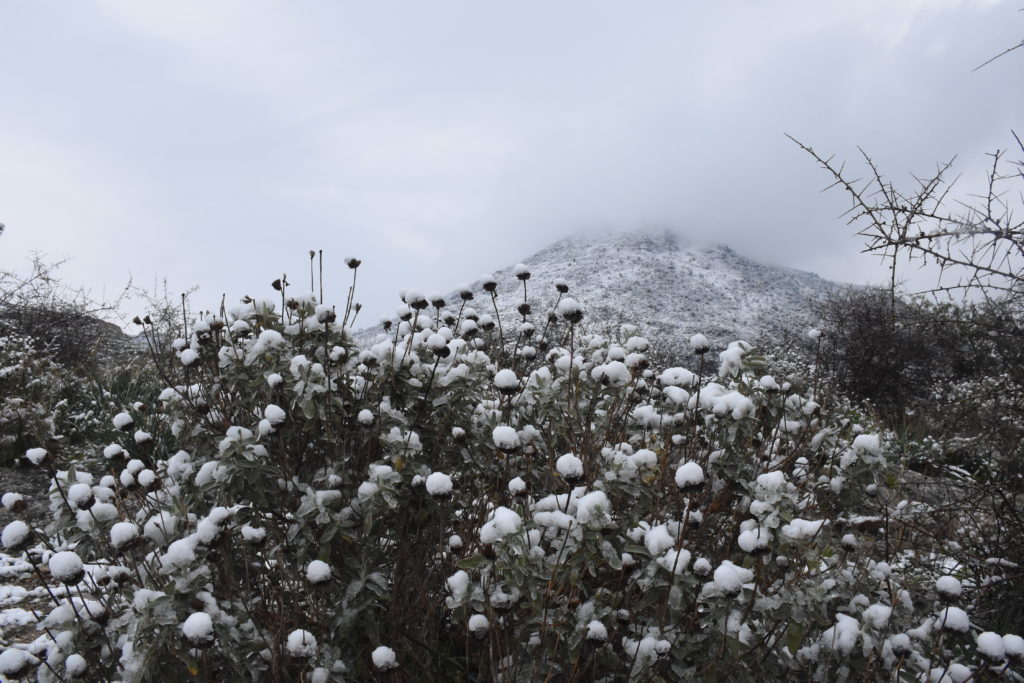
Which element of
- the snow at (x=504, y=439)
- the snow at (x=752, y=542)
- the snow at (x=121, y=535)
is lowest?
the snow at (x=121, y=535)

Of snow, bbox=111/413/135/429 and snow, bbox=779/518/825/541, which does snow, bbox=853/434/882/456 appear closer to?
snow, bbox=779/518/825/541

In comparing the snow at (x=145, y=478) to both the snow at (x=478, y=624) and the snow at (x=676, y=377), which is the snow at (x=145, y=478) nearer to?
the snow at (x=478, y=624)

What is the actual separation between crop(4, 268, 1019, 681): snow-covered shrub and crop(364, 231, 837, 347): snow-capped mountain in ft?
38.7

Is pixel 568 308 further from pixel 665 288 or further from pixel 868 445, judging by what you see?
pixel 665 288

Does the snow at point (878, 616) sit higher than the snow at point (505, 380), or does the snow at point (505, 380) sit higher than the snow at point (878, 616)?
the snow at point (505, 380)

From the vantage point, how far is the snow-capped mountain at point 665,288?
18.9 meters

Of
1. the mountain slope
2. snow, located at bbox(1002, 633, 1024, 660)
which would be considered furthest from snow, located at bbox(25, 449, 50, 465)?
the mountain slope

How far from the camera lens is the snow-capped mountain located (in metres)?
18.9

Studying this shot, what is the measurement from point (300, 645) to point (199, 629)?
0.32m

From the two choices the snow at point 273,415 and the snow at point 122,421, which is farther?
the snow at point 122,421

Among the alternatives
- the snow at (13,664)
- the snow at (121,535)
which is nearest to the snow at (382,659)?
the snow at (121,535)

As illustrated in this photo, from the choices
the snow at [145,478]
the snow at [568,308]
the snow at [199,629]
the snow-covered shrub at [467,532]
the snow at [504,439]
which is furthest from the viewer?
the snow at [568,308]

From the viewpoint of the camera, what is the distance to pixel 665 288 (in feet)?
74.1

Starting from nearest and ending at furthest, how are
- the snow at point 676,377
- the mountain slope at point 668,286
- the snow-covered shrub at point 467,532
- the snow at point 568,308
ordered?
the snow-covered shrub at point 467,532, the snow at point 568,308, the snow at point 676,377, the mountain slope at point 668,286
